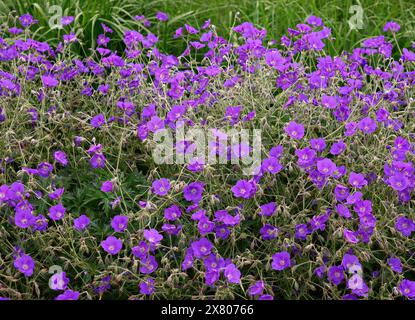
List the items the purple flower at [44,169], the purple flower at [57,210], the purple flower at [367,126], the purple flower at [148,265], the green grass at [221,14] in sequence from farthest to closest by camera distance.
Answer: the green grass at [221,14] → the purple flower at [367,126] → the purple flower at [44,169] → the purple flower at [57,210] → the purple flower at [148,265]

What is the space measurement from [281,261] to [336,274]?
202mm

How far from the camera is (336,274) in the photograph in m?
2.54

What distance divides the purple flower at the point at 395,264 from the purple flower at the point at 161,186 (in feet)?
2.84

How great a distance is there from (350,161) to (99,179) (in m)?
1.04

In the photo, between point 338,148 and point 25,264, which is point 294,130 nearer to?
point 338,148

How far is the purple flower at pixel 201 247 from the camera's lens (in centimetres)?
252

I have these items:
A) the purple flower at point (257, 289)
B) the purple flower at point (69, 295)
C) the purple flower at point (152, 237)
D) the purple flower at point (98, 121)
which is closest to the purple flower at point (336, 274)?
the purple flower at point (257, 289)

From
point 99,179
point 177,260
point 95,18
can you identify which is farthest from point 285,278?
point 95,18

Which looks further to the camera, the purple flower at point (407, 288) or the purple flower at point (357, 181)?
the purple flower at point (357, 181)

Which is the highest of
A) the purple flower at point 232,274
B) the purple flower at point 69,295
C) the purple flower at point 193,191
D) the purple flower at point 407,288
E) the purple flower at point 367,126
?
the purple flower at point 367,126

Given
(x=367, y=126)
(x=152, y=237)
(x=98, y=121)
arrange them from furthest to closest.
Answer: (x=98, y=121) → (x=367, y=126) → (x=152, y=237)

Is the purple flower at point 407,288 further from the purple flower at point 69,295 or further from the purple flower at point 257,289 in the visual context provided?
the purple flower at point 69,295

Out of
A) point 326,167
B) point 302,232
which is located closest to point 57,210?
point 302,232

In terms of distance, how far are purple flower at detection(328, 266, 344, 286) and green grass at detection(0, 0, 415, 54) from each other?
2.28m
